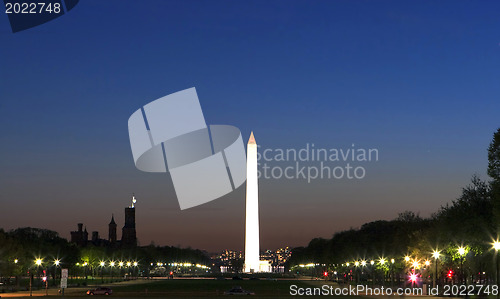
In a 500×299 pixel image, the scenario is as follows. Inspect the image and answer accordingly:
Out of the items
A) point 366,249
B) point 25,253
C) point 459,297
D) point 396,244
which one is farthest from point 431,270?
point 25,253

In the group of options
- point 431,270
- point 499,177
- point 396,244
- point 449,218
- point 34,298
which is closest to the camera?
point 499,177

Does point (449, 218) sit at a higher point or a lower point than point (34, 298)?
higher

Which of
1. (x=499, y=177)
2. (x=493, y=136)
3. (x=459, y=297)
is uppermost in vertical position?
(x=493, y=136)

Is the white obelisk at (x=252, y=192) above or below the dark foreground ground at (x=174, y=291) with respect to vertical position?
above

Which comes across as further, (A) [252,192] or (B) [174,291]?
(A) [252,192]

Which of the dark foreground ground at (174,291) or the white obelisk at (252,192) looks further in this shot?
the white obelisk at (252,192)

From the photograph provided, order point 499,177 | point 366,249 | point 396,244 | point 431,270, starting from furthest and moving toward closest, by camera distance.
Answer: point 366,249 → point 396,244 → point 431,270 → point 499,177

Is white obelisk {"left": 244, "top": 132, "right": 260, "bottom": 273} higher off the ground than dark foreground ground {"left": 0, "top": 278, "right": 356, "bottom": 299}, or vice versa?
white obelisk {"left": 244, "top": 132, "right": 260, "bottom": 273}

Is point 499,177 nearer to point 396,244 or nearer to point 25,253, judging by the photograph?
point 396,244

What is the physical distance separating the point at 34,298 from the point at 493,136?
45.3 metres

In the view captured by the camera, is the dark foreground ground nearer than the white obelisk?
Yes

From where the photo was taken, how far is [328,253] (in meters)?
185

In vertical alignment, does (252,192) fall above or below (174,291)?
above

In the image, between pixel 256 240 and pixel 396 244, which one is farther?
pixel 256 240
